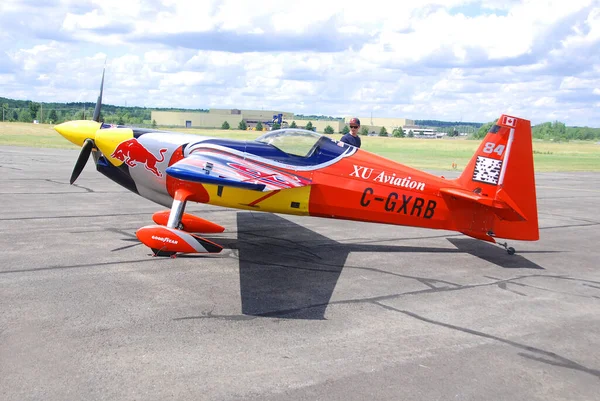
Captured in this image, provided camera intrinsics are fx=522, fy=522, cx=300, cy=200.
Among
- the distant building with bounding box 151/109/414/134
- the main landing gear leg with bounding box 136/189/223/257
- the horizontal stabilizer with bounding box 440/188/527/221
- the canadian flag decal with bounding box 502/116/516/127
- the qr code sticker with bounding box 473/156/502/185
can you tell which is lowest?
the main landing gear leg with bounding box 136/189/223/257

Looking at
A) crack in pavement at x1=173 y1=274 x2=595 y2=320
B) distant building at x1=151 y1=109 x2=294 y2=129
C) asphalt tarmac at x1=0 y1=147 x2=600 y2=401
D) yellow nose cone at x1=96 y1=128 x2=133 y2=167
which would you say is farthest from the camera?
distant building at x1=151 y1=109 x2=294 y2=129

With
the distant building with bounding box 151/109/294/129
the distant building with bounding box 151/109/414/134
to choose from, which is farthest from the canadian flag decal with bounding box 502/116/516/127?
the distant building with bounding box 151/109/294/129

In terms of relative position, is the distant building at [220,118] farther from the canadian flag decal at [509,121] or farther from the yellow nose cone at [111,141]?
the canadian flag decal at [509,121]

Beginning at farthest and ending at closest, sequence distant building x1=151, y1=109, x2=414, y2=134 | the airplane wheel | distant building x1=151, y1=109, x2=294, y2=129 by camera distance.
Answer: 1. distant building x1=151, y1=109, x2=294, y2=129
2. distant building x1=151, y1=109, x2=414, y2=134
3. the airplane wheel

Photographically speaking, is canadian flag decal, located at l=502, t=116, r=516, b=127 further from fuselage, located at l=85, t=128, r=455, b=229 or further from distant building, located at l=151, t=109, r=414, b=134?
distant building, located at l=151, t=109, r=414, b=134

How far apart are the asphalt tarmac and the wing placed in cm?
138

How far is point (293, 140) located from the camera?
1003 centimetres

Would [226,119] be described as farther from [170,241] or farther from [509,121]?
[170,241]

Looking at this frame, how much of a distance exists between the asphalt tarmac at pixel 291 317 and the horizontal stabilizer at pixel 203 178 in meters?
1.38

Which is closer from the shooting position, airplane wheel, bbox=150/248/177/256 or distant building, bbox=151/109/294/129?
airplane wheel, bbox=150/248/177/256

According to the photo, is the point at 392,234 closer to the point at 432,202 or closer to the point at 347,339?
the point at 432,202

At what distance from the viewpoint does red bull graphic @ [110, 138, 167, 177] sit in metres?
10.1

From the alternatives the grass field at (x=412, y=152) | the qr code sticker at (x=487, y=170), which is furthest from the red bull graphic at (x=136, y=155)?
the grass field at (x=412, y=152)

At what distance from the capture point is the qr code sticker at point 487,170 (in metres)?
Result: 9.93
